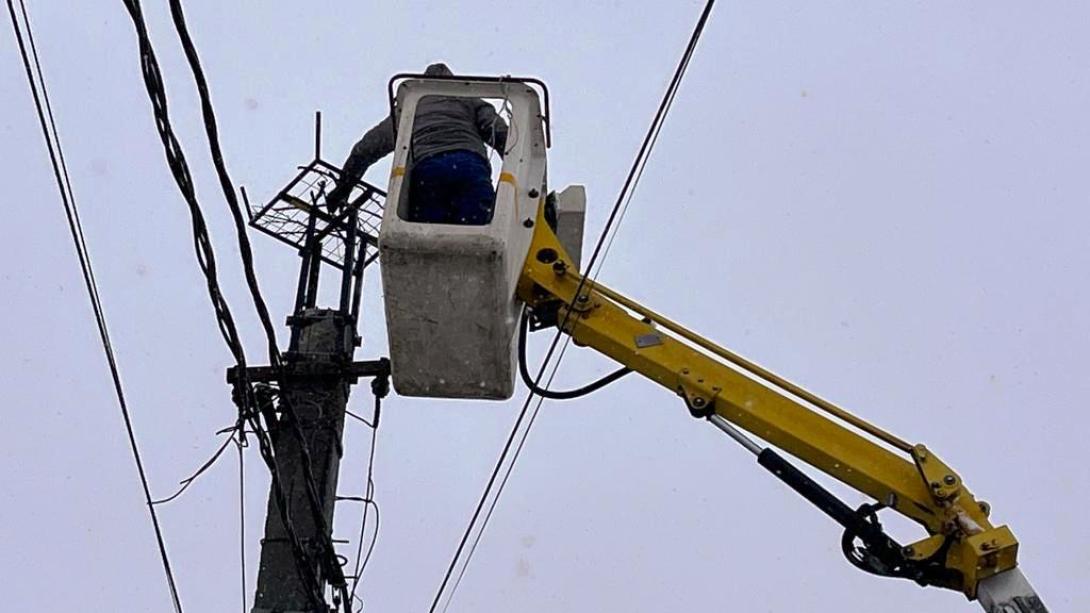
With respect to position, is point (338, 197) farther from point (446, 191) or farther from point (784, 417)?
point (784, 417)

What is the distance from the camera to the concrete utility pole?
6.32m

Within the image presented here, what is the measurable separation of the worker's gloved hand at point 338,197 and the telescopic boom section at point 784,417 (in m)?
1.42

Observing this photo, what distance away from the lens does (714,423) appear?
6.40 metres

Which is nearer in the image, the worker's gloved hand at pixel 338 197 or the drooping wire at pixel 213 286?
the drooping wire at pixel 213 286

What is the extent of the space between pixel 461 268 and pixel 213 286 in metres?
0.93

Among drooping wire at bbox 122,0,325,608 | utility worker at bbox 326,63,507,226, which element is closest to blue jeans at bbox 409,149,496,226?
utility worker at bbox 326,63,507,226

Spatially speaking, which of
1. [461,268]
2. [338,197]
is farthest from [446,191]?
[338,197]

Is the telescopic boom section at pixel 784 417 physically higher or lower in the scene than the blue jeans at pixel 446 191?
lower

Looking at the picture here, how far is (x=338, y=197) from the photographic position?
788cm

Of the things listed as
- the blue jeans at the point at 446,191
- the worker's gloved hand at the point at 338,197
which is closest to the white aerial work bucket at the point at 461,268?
the blue jeans at the point at 446,191

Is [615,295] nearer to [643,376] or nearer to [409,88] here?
[643,376]

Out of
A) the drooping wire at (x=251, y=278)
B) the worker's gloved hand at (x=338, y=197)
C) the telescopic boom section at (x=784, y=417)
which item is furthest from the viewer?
the worker's gloved hand at (x=338, y=197)

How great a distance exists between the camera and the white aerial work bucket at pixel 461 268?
6023 millimetres

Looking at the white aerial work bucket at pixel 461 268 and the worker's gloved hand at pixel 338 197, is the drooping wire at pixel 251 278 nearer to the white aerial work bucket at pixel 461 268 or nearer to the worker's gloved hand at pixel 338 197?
the white aerial work bucket at pixel 461 268
